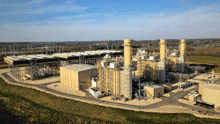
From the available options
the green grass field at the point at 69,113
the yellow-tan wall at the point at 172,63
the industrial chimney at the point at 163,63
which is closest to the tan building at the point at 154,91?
the green grass field at the point at 69,113

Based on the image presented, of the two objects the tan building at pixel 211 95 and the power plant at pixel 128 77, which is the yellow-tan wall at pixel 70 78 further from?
the tan building at pixel 211 95

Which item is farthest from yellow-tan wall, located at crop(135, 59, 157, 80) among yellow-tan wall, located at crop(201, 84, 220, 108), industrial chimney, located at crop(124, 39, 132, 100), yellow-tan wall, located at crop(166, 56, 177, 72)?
yellow-tan wall, located at crop(201, 84, 220, 108)

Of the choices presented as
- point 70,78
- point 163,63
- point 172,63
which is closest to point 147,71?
point 163,63

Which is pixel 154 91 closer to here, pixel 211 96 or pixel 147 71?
pixel 211 96

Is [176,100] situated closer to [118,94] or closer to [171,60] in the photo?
[118,94]

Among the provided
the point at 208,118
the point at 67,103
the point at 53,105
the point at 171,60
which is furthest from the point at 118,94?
the point at 171,60

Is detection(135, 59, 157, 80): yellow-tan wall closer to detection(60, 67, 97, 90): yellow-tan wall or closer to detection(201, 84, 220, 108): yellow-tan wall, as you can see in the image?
detection(60, 67, 97, 90): yellow-tan wall
